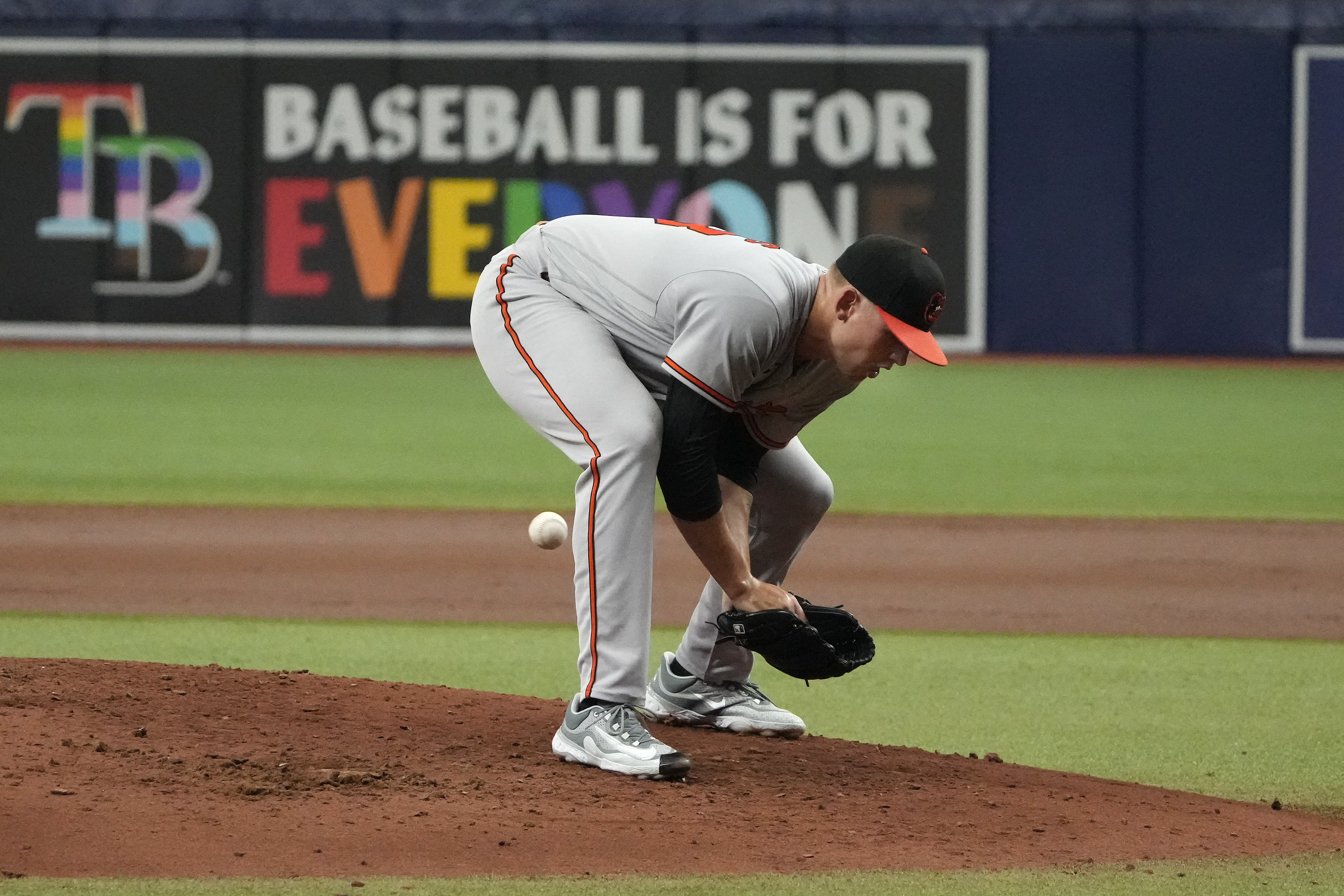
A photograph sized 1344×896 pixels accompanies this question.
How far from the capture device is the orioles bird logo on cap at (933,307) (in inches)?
149

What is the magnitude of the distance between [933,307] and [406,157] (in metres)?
15.1

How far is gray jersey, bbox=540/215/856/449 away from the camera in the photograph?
3.82 meters

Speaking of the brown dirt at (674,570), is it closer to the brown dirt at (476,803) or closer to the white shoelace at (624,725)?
the brown dirt at (476,803)

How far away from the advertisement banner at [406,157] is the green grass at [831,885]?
49.4 ft

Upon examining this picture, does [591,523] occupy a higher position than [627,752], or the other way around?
[591,523]

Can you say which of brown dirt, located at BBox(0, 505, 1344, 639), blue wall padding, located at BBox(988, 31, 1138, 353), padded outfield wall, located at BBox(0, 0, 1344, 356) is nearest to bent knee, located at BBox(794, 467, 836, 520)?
brown dirt, located at BBox(0, 505, 1344, 639)

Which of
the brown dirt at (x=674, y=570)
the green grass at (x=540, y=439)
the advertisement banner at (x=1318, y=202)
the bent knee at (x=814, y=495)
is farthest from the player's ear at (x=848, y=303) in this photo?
the advertisement banner at (x=1318, y=202)

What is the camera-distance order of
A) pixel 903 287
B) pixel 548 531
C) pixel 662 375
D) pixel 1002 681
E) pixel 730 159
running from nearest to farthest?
pixel 903 287
pixel 662 375
pixel 548 531
pixel 1002 681
pixel 730 159

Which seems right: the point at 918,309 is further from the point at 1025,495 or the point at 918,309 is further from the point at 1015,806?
the point at 1025,495

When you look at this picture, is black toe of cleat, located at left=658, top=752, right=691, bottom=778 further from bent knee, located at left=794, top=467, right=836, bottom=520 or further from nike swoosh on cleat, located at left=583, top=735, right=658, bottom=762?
bent knee, located at left=794, top=467, right=836, bottom=520

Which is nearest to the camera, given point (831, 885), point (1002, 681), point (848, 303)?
point (831, 885)

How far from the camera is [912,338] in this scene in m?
3.76

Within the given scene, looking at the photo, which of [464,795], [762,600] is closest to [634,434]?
[762,600]

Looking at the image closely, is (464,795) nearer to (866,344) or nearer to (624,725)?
(624,725)
